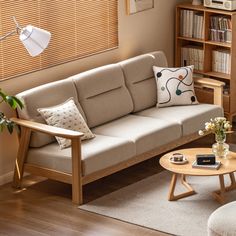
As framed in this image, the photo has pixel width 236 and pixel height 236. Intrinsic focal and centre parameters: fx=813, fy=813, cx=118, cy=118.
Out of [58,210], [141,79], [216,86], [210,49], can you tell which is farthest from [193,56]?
[58,210]

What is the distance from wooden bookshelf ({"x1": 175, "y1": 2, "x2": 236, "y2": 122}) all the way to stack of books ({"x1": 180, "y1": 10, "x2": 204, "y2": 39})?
0.02 m

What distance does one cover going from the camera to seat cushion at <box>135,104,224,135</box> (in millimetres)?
7172

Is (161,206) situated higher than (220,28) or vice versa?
(220,28)

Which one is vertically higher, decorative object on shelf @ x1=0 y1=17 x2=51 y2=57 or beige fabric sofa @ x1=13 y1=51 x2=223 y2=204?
decorative object on shelf @ x1=0 y1=17 x2=51 y2=57

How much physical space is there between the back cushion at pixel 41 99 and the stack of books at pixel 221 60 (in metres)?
1.92

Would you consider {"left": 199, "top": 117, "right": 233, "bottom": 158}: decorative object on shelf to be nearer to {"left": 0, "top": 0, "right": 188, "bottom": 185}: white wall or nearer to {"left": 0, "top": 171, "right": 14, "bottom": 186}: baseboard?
{"left": 0, "top": 0, "right": 188, "bottom": 185}: white wall

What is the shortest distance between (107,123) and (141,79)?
65 centimetres

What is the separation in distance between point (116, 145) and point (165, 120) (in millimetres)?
786

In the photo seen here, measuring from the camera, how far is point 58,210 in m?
6.19

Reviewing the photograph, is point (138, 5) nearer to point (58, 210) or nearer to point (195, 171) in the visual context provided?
point (195, 171)

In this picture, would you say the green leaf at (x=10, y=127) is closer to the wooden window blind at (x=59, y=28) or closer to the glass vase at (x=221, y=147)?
the wooden window blind at (x=59, y=28)

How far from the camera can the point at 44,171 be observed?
6.46m

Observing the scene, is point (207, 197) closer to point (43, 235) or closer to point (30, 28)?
point (43, 235)

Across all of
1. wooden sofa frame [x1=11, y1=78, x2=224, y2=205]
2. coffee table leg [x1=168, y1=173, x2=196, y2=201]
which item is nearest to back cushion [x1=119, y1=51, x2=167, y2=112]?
wooden sofa frame [x1=11, y1=78, x2=224, y2=205]
